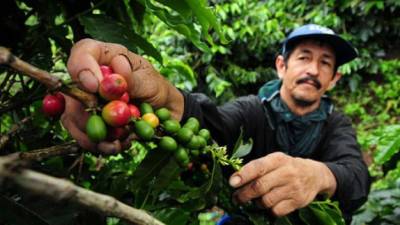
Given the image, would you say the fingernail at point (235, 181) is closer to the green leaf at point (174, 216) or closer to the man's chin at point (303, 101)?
the green leaf at point (174, 216)

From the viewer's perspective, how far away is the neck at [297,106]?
79.9 inches

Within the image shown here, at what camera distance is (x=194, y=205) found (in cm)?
107

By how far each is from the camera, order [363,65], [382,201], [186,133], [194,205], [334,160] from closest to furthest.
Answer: [186,133] → [194,205] → [334,160] → [382,201] → [363,65]

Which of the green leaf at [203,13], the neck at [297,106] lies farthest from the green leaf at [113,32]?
the neck at [297,106]

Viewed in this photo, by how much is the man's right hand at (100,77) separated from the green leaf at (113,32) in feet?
0.44

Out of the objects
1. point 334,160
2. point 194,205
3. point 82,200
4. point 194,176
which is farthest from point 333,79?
point 82,200

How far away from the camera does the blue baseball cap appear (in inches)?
80.3

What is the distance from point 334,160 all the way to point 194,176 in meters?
0.62

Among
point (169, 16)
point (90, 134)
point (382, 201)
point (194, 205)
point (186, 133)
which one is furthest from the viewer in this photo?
point (382, 201)

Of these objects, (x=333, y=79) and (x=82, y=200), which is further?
(x=333, y=79)

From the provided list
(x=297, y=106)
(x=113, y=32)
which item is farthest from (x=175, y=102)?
(x=297, y=106)

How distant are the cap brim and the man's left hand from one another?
110 cm

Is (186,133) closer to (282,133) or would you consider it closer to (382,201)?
(282,133)

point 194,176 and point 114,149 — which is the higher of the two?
point 114,149
